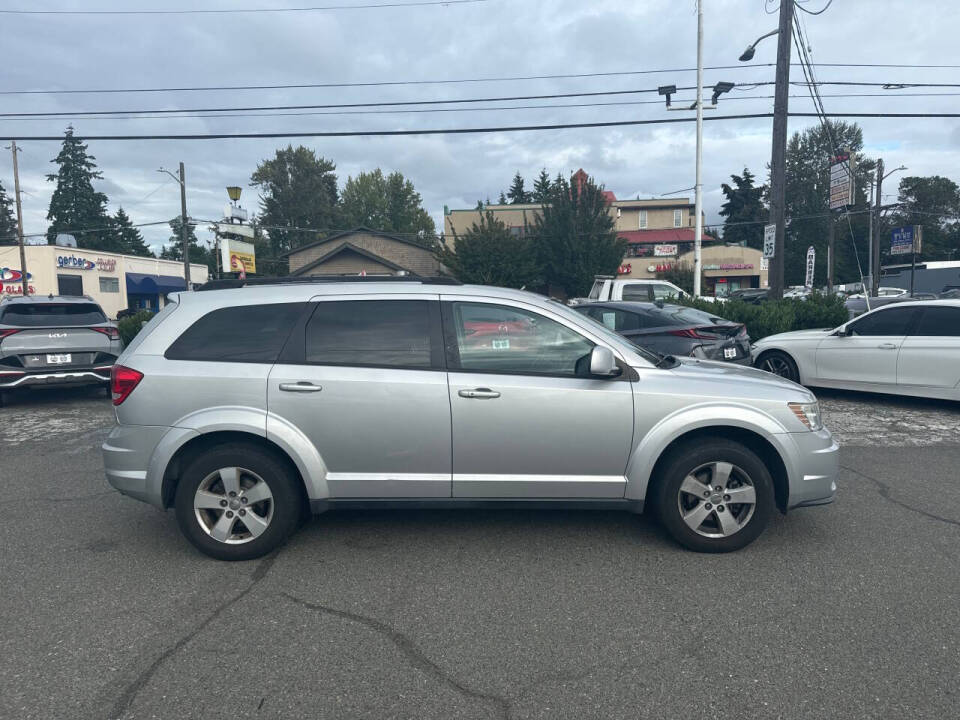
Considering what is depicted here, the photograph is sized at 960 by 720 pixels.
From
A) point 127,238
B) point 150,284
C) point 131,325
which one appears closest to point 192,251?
point 127,238

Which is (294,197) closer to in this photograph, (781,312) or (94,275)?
(94,275)

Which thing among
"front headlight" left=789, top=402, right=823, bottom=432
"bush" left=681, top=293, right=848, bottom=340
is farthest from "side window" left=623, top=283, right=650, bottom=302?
"front headlight" left=789, top=402, right=823, bottom=432

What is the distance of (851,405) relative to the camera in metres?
9.57

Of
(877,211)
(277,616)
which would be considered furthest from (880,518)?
(877,211)

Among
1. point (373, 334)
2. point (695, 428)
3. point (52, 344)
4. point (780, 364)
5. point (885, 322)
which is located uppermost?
point (373, 334)

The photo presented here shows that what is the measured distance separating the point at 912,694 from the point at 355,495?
298cm

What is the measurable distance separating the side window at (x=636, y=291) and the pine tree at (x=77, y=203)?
249ft

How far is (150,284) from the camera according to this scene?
50.9 meters

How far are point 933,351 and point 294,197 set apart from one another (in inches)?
3060

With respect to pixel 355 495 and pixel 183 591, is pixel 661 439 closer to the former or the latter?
pixel 355 495

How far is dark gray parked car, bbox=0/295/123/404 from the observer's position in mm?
9234

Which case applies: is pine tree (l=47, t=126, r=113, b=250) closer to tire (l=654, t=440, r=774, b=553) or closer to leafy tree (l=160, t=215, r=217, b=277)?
leafy tree (l=160, t=215, r=217, b=277)

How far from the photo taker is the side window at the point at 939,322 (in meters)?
8.64

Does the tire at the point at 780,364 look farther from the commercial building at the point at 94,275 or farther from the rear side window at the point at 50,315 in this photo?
the commercial building at the point at 94,275
